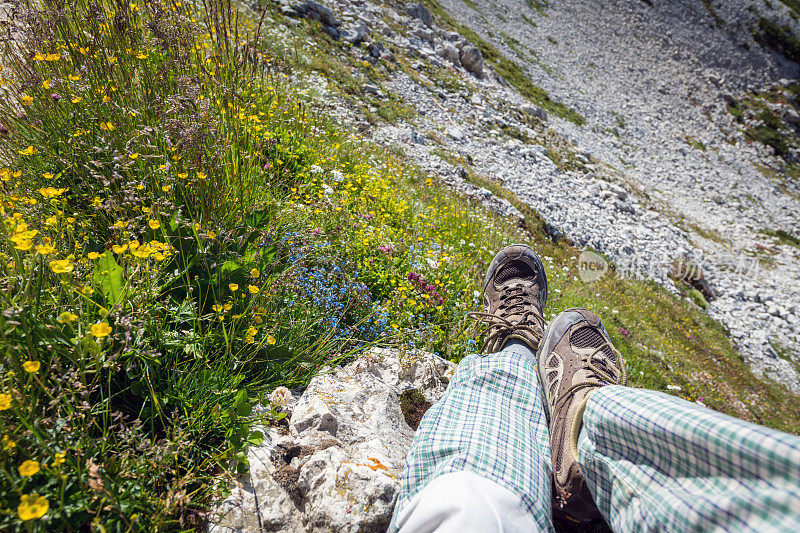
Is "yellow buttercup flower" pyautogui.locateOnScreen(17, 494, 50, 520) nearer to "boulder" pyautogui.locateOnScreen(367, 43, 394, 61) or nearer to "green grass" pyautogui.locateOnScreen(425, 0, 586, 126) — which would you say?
"boulder" pyautogui.locateOnScreen(367, 43, 394, 61)

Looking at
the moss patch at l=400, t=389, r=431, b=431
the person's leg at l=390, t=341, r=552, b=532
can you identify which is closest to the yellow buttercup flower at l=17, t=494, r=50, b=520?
the person's leg at l=390, t=341, r=552, b=532

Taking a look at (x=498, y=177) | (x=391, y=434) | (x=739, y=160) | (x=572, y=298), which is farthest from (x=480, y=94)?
(x=739, y=160)

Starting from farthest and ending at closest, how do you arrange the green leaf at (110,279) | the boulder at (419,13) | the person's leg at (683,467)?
1. the boulder at (419,13)
2. the green leaf at (110,279)
3. the person's leg at (683,467)

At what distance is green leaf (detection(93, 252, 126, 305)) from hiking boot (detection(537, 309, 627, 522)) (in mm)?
2359

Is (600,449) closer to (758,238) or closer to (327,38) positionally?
(327,38)

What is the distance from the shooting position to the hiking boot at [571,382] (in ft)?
6.41

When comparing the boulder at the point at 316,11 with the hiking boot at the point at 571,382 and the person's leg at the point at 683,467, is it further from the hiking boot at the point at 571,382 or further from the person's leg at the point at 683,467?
the person's leg at the point at 683,467

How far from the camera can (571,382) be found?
2459mm

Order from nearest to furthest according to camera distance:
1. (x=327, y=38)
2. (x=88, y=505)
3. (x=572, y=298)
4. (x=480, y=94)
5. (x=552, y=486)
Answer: (x=88, y=505) → (x=552, y=486) → (x=572, y=298) → (x=327, y=38) → (x=480, y=94)

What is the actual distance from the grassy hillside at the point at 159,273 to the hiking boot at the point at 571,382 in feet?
2.54

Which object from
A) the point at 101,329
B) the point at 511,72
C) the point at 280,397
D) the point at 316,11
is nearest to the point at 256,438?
the point at 280,397

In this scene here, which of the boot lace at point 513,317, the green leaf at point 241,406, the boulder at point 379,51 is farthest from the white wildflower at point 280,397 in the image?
the boulder at point 379,51

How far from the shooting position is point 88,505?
4.06ft

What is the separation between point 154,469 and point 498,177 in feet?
42.6
